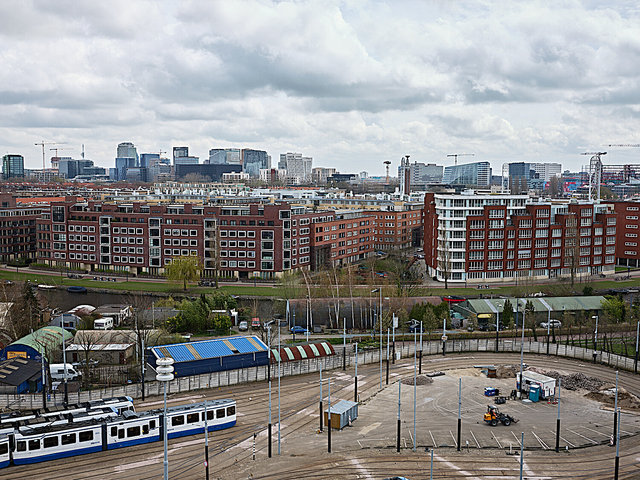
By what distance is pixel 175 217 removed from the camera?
277 feet

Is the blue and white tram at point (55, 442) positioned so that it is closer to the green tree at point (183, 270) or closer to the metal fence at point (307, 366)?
the metal fence at point (307, 366)

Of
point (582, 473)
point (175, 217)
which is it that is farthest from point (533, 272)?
point (582, 473)

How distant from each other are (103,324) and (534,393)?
36.2 metres

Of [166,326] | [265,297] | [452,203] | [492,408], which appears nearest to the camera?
[492,408]

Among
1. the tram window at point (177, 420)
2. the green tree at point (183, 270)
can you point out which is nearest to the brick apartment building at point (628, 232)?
the green tree at point (183, 270)

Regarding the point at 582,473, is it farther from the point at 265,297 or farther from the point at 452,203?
the point at 452,203

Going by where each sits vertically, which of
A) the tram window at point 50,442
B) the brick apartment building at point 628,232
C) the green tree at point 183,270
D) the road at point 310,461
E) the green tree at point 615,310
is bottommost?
the road at point 310,461

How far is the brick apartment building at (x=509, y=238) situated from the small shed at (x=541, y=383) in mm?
37900

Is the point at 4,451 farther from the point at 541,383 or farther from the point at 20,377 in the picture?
the point at 541,383

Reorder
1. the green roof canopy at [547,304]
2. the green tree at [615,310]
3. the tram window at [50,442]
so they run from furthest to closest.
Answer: the green roof canopy at [547,304] < the green tree at [615,310] < the tram window at [50,442]

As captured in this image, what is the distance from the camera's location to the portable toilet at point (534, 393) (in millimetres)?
37938

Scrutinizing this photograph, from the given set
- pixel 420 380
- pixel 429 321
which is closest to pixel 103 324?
pixel 429 321

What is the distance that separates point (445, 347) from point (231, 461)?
24055 millimetres

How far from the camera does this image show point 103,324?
2197 inches
